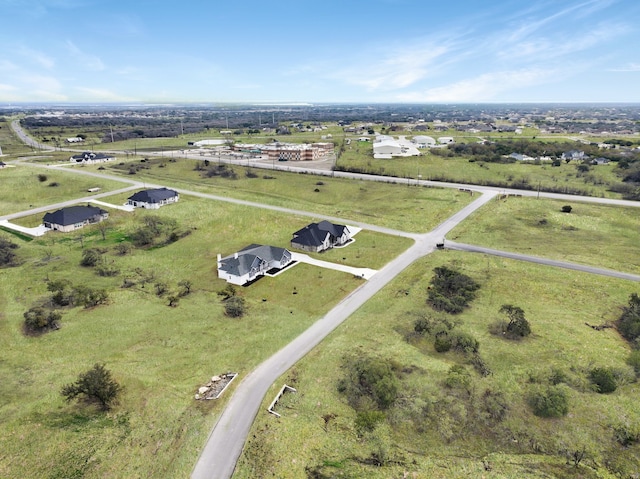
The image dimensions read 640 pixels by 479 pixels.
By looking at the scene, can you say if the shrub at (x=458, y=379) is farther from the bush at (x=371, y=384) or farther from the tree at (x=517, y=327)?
the tree at (x=517, y=327)

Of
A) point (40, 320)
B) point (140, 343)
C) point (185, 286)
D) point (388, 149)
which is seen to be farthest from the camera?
point (388, 149)

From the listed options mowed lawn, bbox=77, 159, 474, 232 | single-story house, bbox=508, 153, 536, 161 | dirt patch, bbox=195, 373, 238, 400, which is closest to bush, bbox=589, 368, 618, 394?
dirt patch, bbox=195, 373, 238, 400

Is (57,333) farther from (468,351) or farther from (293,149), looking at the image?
(293,149)

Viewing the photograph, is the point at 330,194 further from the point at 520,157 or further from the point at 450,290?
the point at 520,157

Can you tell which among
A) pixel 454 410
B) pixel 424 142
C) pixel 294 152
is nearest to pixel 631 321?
pixel 454 410

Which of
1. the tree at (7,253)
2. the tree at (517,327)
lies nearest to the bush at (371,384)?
the tree at (517,327)
